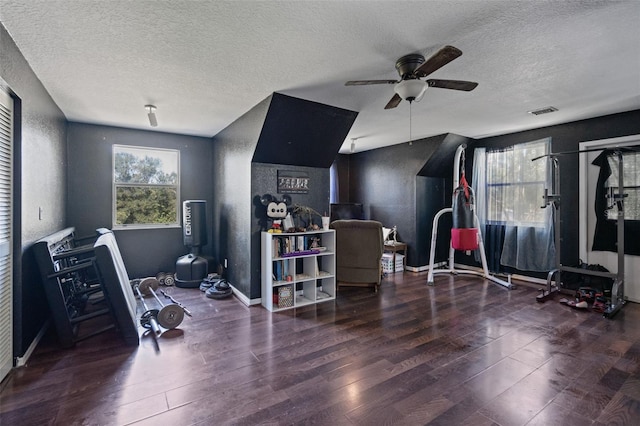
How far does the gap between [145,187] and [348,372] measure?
4.21 m

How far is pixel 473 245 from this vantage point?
15.2 ft

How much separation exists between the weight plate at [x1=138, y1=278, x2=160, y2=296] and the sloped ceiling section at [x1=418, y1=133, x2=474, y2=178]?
4.64 meters

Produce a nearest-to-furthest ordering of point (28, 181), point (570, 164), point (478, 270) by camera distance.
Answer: point (28, 181) → point (570, 164) → point (478, 270)

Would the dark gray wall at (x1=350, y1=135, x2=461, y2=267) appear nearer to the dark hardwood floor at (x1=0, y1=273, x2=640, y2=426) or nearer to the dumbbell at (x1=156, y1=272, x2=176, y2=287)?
the dark hardwood floor at (x1=0, y1=273, x2=640, y2=426)

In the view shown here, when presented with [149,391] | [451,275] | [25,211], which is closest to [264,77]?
[25,211]

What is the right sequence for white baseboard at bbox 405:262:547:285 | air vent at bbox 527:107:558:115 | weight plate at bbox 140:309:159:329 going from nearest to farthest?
weight plate at bbox 140:309:159:329
air vent at bbox 527:107:558:115
white baseboard at bbox 405:262:547:285

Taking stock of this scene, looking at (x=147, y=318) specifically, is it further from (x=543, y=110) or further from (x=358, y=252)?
(x=543, y=110)

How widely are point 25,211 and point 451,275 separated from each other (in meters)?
5.57

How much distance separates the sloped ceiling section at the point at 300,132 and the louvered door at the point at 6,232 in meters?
2.05

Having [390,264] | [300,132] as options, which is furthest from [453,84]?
[390,264]

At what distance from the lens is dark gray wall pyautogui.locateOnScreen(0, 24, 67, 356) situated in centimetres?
228

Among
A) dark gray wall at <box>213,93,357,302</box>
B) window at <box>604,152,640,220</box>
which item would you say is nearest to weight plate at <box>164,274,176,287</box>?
dark gray wall at <box>213,93,357,302</box>

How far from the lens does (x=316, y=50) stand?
231cm

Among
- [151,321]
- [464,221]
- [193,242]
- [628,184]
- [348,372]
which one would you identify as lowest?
[348,372]
